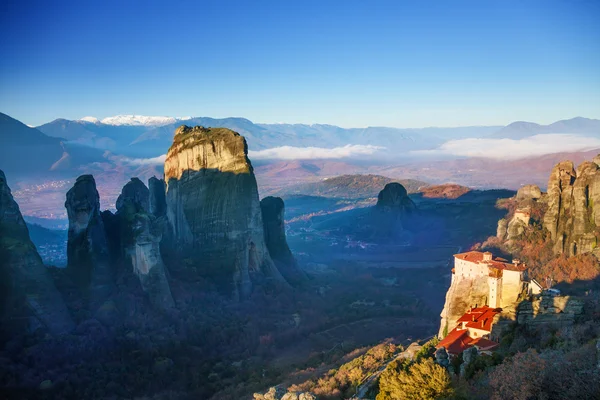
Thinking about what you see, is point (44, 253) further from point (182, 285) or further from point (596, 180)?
point (596, 180)

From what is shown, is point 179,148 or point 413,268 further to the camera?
point 413,268

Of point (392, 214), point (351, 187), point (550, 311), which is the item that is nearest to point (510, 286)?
point (550, 311)

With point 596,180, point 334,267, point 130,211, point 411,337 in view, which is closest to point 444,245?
point 334,267

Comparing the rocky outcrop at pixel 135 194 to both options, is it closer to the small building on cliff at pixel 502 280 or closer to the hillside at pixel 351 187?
the small building on cliff at pixel 502 280

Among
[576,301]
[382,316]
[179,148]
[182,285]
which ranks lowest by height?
[382,316]

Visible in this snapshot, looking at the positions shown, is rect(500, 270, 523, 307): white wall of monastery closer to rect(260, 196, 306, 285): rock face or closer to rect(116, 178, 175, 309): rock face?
rect(116, 178, 175, 309): rock face

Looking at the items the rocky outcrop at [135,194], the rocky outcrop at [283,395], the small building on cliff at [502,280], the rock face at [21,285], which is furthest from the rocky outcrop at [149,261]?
the small building on cliff at [502,280]

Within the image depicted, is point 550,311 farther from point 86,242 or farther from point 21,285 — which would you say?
point 86,242
